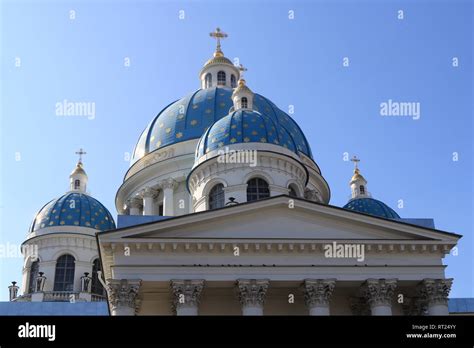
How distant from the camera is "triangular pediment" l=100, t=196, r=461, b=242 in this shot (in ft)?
82.8

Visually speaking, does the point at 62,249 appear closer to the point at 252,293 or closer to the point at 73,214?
the point at 73,214

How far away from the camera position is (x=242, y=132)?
32.1 m

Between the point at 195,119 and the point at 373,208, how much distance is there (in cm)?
1197

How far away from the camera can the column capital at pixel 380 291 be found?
24.8m

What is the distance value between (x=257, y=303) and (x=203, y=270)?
2.20m

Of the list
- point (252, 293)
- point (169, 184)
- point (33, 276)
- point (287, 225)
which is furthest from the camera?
point (33, 276)

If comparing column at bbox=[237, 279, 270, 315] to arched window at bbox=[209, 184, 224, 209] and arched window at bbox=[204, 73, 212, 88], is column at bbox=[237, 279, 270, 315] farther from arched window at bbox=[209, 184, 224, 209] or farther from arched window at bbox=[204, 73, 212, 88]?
arched window at bbox=[204, 73, 212, 88]

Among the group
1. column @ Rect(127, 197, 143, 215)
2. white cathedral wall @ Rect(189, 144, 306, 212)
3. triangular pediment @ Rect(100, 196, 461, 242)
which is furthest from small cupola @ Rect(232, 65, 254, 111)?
triangular pediment @ Rect(100, 196, 461, 242)

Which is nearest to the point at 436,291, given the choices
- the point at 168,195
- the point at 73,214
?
the point at 168,195

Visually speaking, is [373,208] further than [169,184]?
Yes

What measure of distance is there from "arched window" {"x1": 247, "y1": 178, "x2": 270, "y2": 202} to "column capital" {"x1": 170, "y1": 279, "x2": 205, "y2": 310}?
23.7 ft

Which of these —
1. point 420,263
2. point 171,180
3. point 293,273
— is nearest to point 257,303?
point 293,273

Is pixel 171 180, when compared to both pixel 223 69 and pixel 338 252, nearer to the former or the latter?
pixel 223 69
